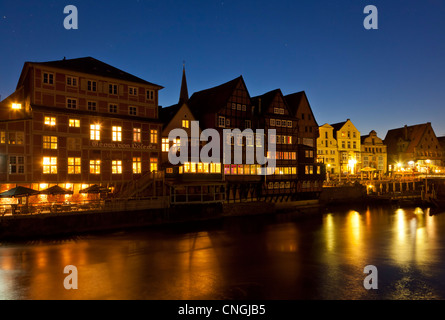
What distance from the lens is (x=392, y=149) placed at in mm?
90812

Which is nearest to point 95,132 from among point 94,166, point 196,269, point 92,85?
point 94,166

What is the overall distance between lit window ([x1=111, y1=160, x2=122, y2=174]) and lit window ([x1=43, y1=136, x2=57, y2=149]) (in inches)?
254

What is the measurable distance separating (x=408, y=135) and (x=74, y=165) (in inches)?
3472

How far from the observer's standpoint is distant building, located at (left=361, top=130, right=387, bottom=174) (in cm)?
7719

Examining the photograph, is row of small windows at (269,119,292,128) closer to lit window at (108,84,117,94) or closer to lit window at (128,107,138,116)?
lit window at (128,107,138,116)

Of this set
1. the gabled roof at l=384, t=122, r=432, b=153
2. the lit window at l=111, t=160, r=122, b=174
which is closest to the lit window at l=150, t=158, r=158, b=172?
the lit window at l=111, t=160, r=122, b=174

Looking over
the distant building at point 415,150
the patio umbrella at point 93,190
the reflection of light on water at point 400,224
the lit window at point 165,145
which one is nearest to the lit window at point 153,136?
the lit window at point 165,145

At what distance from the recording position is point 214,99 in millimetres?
48031

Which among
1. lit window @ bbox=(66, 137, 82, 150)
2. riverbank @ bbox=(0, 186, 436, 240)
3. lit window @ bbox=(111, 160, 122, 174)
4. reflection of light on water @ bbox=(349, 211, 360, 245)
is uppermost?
lit window @ bbox=(66, 137, 82, 150)

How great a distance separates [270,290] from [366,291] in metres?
5.55

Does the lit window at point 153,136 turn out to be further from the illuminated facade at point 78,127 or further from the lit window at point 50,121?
the lit window at point 50,121

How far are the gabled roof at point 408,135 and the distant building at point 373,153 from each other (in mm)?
12424

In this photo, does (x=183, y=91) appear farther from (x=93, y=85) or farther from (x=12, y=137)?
(x=12, y=137)
